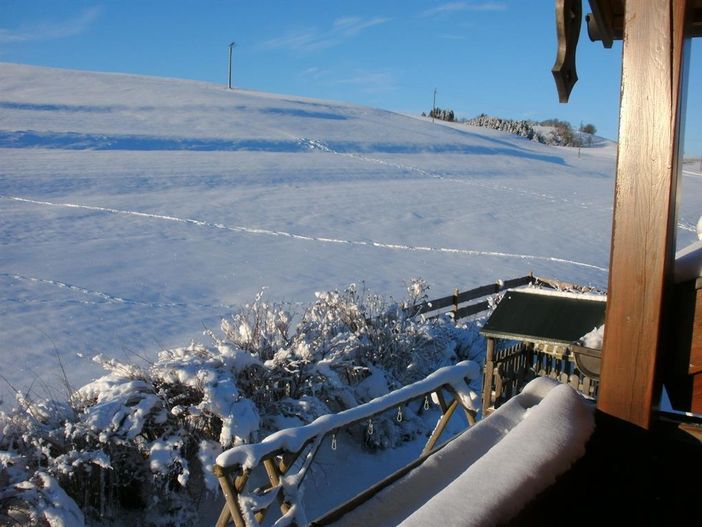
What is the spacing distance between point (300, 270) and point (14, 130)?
1967 centimetres

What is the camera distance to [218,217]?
1941 centimetres

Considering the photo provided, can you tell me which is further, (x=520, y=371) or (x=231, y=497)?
(x=520, y=371)

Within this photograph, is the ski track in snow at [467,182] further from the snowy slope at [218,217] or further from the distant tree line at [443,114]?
the distant tree line at [443,114]

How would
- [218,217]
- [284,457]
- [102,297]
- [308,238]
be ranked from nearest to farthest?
[284,457]
[102,297]
[308,238]
[218,217]

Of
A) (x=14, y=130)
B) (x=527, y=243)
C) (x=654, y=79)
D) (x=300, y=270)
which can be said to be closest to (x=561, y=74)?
(x=654, y=79)

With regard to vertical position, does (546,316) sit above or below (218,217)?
below

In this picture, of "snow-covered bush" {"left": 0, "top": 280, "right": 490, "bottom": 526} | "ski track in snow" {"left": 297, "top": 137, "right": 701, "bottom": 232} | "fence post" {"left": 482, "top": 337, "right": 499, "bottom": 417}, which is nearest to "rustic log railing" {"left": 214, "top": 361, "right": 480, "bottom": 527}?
"snow-covered bush" {"left": 0, "top": 280, "right": 490, "bottom": 526}

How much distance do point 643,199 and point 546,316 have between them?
577 cm

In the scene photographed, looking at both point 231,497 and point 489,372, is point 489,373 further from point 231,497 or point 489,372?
point 231,497

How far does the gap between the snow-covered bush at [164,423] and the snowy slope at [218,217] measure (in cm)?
281

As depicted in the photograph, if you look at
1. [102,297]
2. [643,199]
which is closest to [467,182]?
[102,297]

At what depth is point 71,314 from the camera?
10391 mm

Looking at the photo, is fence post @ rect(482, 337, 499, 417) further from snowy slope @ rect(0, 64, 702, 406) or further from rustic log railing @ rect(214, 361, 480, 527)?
snowy slope @ rect(0, 64, 702, 406)

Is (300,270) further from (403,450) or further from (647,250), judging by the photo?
(647,250)
